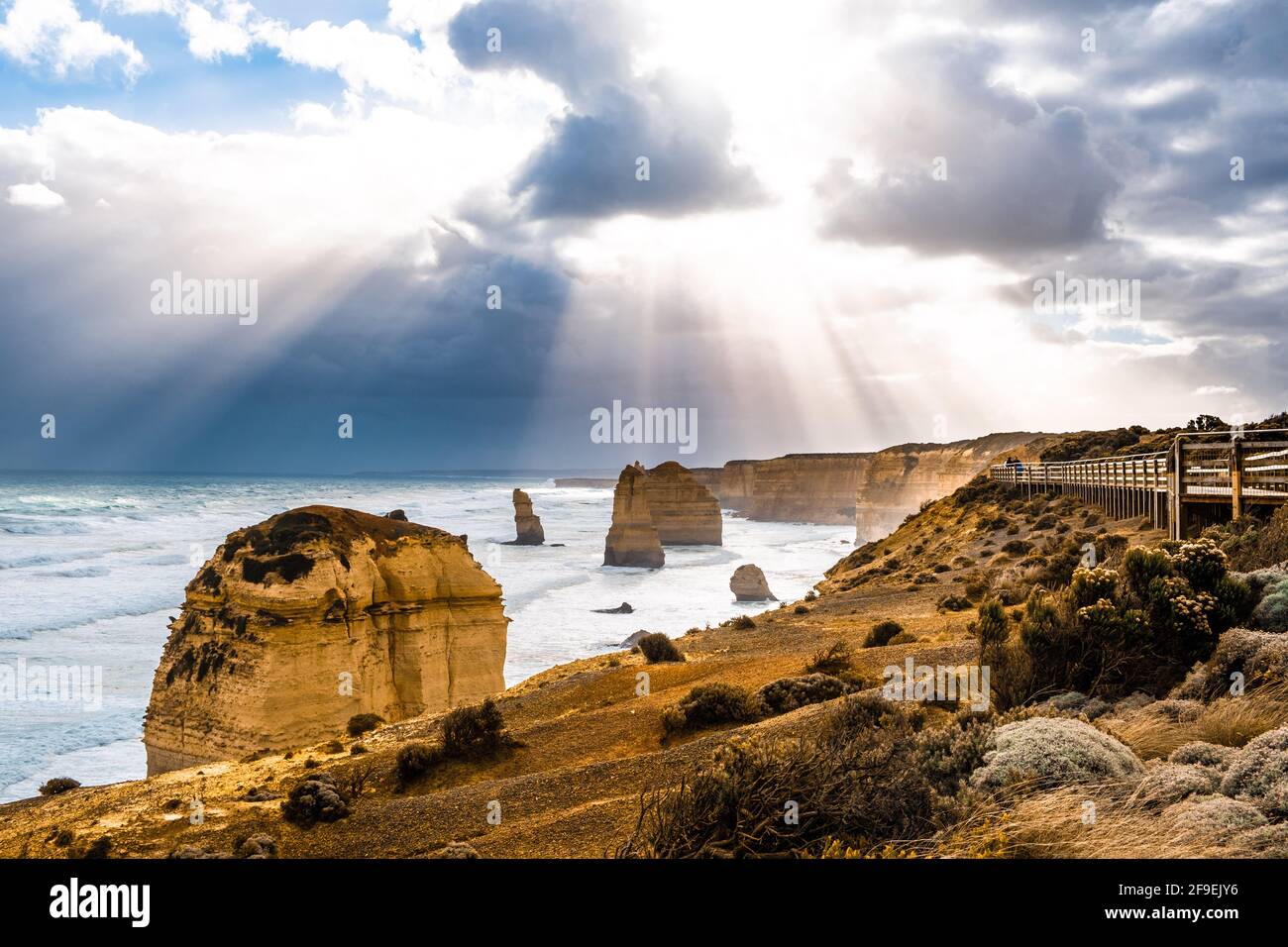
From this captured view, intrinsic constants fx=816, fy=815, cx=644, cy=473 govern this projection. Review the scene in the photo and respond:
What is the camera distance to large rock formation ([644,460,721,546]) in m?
81.0

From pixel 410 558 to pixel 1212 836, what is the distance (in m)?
16.4

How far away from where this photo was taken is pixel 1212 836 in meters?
4.39

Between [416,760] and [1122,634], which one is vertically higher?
[1122,634]

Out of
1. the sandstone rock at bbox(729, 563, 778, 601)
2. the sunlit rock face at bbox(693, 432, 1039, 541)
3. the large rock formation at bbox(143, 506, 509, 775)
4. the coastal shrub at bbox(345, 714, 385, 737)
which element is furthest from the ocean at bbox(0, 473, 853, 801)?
the coastal shrub at bbox(345, 714, 385, 737)

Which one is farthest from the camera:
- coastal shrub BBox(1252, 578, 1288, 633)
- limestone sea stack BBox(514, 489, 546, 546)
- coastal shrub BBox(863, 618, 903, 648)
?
limestone sea stack BBox(514, 489, 546, 546)

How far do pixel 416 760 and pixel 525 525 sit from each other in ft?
216

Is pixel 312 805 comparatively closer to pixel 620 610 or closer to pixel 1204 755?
pixel 1204 755

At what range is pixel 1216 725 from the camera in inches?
246

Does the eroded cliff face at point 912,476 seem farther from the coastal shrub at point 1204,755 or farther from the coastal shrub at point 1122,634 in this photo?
the coastal shrub at point 1204,755

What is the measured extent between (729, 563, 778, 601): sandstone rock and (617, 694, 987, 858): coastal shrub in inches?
1489

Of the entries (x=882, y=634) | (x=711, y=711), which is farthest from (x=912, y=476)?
(x=711, y=711)

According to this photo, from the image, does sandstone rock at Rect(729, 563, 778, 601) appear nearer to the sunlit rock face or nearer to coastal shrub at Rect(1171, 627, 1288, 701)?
the sunlit rock face
